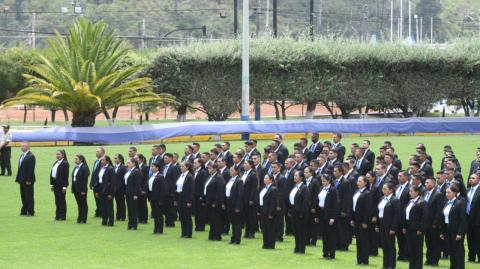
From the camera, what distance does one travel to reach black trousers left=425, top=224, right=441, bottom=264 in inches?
745

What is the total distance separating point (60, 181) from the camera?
80.4 ft

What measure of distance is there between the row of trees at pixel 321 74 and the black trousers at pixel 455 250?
2996cm

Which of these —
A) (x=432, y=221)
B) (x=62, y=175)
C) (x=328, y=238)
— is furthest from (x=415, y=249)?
(x=62, y=175)

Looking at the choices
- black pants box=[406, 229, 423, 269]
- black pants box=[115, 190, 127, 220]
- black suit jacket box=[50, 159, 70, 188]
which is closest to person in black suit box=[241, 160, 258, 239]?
black pants box=[115, 190, 127, 220]

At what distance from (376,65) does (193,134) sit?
40.2 ft

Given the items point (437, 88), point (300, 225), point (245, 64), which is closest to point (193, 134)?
point (245, 64)

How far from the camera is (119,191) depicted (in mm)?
23734

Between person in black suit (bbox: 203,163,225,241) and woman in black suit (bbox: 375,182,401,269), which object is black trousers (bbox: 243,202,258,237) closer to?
person in black suit (bbox: 203,163,225,241)

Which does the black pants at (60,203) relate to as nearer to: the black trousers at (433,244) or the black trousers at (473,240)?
the black trousers at (433,244)

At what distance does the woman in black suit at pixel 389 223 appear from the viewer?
715 inches

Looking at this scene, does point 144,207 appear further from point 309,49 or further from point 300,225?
point 309,49

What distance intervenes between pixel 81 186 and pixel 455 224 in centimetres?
960

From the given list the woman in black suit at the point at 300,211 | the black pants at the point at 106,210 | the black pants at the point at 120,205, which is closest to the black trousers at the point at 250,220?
the woman in black suit at the point at 300,211

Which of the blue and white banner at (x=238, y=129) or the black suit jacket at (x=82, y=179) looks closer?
the black suit jacket at (x=82, y=179)
